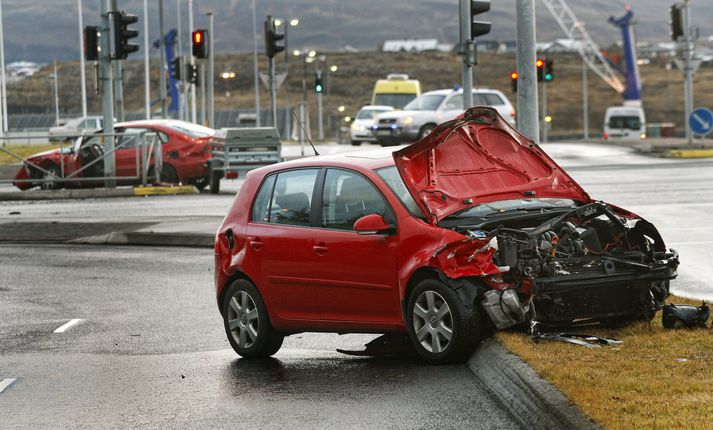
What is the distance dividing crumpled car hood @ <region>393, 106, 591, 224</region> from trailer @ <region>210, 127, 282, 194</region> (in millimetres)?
20369

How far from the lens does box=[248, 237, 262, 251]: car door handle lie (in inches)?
424

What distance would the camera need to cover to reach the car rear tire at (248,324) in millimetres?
10688

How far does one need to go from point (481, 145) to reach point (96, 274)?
7724mm

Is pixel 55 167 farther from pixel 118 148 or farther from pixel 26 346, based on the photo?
pixel 26 346

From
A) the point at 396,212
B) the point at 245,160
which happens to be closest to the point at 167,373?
the point at 396,212

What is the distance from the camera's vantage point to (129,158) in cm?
3384

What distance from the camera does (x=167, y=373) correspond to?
9914 mm

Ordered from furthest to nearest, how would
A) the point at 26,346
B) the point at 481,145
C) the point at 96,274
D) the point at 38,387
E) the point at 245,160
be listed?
the point at 245,160 < the point at 96,274 < the point at 26,346 < the point at 481,145 < the point at 38,387

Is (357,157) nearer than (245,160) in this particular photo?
Yes

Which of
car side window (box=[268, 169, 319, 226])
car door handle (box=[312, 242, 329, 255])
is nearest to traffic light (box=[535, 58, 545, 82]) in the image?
car side window (box=[268, 169, 319, 226])

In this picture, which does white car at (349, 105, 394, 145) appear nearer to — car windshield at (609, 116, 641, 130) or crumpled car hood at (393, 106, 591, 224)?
car windshield at (609, 116, 641, 130)

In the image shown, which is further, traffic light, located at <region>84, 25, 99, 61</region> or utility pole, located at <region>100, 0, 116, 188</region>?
utility pole, located at <region>100, 0, 116, 188</region>

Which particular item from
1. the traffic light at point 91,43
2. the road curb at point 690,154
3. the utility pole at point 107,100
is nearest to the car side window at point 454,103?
the road curb at point 690,154

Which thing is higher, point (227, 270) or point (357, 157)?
point (357, 157)
